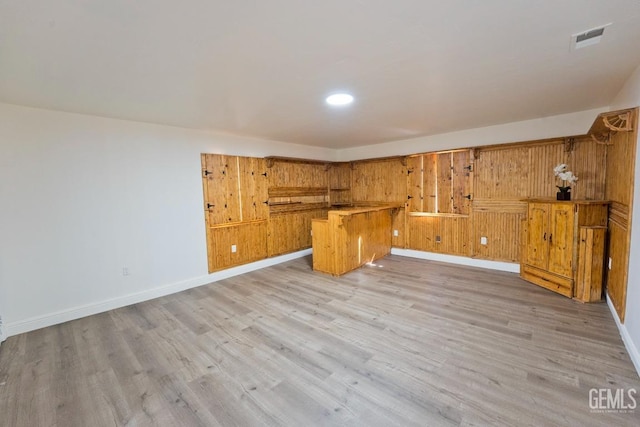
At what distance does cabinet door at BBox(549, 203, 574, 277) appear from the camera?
3367 millimetres

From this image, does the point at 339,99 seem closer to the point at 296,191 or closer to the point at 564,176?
the point at 296,191

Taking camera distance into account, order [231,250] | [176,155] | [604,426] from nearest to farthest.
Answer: [604,426] → [176,155] → [231,250]

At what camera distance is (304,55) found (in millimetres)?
1989

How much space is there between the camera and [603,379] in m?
1.96

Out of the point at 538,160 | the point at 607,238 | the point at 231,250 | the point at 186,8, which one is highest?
the point at 186,8

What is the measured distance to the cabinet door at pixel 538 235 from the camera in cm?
368

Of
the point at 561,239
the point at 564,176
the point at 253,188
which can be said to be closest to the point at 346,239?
the point at 253,188

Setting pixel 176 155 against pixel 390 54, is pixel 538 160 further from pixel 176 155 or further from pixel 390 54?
pixel 176 155

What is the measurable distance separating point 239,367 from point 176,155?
3202 millimetres

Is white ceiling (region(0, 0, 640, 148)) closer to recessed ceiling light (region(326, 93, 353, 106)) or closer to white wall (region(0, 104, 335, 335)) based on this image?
recessed ceiling light (region(326, 93, 353, 106))

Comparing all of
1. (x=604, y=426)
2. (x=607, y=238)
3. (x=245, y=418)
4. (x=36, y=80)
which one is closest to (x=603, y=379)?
(x=604, y=426)

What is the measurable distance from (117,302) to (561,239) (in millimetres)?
5843

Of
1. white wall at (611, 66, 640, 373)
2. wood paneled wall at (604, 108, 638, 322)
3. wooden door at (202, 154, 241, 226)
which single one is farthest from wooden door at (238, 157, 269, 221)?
white wall at (611, 66, 640, 373)

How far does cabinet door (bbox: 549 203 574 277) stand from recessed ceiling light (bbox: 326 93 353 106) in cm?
302
